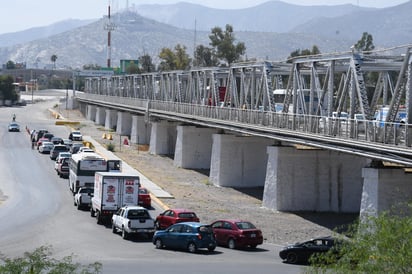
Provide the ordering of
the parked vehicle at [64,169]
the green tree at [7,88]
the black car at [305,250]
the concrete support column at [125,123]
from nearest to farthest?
the black car at [305,250] < the parked vehicle at [64,169] < the concrete support column at [125,123] < the green tree at [7,88]

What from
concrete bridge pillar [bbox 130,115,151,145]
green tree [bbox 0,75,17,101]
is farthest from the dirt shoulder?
green tree [bbox 0,75,17,101]

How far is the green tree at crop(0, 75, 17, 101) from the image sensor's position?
17975cm

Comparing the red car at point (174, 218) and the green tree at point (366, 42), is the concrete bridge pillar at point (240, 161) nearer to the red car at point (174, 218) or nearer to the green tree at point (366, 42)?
the red car at point (174, 218)

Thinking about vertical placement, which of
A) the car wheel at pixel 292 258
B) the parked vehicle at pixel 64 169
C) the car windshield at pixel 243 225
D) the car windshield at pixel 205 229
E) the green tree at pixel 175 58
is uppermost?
the green tree at pixel 175 58

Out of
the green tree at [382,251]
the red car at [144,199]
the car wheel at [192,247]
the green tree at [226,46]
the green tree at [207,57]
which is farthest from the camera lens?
the green tree at [207,57]

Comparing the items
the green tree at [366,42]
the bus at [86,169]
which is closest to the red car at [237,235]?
the bus at [86,169]

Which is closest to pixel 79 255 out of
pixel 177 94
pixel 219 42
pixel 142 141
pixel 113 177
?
pixel 113 177

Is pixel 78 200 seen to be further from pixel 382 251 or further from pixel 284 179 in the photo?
pixel 382 251

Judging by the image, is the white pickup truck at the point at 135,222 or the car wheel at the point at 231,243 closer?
the car wheel at the point at 231,243

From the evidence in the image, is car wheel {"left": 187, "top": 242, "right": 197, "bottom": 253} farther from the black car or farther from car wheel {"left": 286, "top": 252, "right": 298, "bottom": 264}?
car wheel {"left": 286, "top": 252, "right": 298, "bottom": 264}

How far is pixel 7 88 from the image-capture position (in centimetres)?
18462

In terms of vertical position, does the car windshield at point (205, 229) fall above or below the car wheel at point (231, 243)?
above

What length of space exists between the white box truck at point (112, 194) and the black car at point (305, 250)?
1031cm

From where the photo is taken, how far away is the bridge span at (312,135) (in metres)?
32.7
